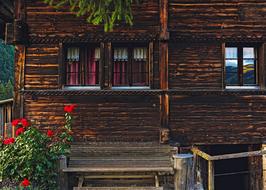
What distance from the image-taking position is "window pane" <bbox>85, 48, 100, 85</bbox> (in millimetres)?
9477

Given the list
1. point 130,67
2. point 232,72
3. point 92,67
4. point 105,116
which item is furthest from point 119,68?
point 232,72

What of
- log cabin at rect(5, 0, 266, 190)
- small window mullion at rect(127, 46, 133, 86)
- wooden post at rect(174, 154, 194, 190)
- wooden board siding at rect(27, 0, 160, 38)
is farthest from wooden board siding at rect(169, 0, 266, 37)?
wooden post at rect(174, 154, 194, 190)

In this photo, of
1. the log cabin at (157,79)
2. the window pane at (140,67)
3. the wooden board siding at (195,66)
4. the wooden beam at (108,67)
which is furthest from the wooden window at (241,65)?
the wooden beam at (108,67)

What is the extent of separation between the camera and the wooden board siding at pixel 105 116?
9102mm

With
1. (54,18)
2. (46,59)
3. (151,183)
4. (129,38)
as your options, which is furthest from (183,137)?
(54,18)

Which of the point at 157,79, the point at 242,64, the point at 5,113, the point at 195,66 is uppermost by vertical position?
the point at 242,64

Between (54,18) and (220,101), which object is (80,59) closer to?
(54,18)

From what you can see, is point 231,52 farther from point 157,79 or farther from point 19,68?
point 19,68

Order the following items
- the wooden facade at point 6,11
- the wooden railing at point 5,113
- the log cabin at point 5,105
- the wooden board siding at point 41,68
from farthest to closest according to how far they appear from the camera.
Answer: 1. the wooden railing at point 5,113
2. the log cabin at point 5,105
3. the wooden facade at point 6,11
4. the wooden board siding at point 41,68

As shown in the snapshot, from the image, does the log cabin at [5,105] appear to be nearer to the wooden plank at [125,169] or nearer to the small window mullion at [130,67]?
the small window mullion at [130,67]

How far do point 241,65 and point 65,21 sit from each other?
5.94 meters

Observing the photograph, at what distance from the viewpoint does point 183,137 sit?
9164 millimetres

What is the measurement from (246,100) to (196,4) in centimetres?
350

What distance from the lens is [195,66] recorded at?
30.4ft
